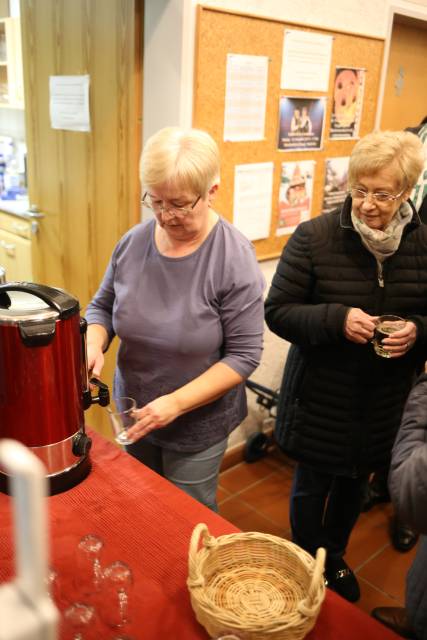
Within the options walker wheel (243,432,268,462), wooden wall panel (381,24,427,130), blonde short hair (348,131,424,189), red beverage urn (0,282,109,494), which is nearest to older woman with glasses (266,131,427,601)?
blonde short hair (348,131,424,189)

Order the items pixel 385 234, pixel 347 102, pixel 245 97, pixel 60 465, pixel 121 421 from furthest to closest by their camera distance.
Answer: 1. pixel 347 102
2. pixel 245 97
3. pixel 385 234
4. pixel 121 421
5. pixel 60 465

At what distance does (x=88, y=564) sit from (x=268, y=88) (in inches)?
75.5

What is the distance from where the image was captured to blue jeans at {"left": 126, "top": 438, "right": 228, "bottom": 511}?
152 cm

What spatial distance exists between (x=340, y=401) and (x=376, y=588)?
34.4 inches

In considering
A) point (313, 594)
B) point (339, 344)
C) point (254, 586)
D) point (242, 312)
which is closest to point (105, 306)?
point (242, 312)

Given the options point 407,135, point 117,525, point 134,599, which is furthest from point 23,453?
point 407,135

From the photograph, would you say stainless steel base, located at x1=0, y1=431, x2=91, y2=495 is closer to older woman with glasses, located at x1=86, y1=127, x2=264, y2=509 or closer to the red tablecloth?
the red tablecloth

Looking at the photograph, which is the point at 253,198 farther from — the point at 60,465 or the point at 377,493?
the point at 60,465

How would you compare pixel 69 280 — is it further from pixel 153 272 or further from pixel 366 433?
pixel 366 433

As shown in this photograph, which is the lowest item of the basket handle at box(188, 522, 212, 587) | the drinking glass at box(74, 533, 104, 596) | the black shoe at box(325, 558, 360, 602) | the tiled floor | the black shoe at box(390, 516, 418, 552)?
the tiled floor

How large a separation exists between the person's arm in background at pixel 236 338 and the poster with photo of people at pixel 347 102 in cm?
152

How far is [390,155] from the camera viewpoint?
4.86 feet

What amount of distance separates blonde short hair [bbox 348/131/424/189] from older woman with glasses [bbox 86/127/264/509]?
0.38m

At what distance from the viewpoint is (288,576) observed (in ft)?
3.20
